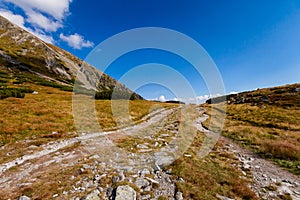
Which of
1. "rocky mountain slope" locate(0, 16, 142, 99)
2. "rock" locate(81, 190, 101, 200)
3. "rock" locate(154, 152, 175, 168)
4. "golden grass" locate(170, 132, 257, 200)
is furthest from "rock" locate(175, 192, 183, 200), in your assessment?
"rocky mountain slope" locate(0, 16, 142, 99)

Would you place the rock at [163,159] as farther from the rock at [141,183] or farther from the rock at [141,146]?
the rock at [141,183]

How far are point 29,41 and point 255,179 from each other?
570ft

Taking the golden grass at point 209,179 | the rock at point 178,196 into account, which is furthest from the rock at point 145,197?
the golden grass at point 209,179

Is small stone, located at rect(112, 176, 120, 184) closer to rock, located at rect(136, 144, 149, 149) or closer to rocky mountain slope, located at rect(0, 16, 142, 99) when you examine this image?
rock, located at rect(136, 144, 149, 149)

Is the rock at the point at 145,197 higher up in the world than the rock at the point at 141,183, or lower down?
lower down

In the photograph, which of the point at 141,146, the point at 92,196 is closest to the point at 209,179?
the point at 92,196

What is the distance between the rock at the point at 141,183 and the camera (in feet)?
23.7

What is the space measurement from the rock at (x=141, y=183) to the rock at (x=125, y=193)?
2.13 ft

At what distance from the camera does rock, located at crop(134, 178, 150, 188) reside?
7238 millimetres

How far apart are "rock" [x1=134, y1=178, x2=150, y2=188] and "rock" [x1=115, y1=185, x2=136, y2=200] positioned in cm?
65

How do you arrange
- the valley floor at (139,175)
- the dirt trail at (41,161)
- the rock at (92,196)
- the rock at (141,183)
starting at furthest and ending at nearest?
the dirt trail at (41,161) → the rock at (141,183) → the valley floor at (139,175) → the rock at (92,196)

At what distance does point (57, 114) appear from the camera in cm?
2242

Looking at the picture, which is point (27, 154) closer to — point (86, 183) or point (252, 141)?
point (86, 183)

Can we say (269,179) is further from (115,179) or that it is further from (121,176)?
(115,179)
